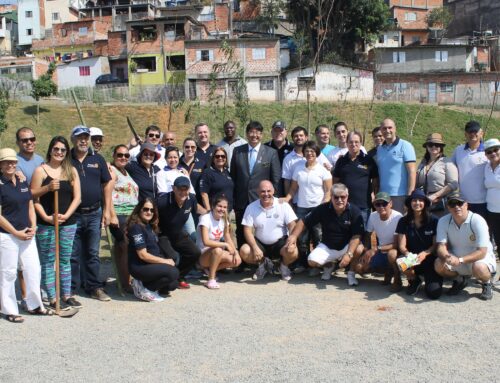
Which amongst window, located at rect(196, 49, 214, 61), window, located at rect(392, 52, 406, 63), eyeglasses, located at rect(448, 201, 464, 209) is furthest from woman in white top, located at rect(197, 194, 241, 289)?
window, located at rect(392, 52, 406, 63)

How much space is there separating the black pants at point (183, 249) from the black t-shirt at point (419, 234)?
264cm

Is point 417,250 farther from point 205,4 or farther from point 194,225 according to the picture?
point 205,4

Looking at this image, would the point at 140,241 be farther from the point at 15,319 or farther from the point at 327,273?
the point at 327,273

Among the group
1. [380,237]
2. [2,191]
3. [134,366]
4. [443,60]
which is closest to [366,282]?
[380,237]

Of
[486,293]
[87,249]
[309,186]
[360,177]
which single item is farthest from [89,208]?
A: [486,293]

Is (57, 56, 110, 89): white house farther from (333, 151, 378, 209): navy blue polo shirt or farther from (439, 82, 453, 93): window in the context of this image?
(333, 151, 378, 209): navy blue polo shirt

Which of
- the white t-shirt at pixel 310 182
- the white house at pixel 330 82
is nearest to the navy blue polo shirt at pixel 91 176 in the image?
the white t-shirt at pixel 310 182

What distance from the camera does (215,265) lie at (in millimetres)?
7359

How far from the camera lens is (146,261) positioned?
265 inches

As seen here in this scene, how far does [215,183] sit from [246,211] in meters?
0.59

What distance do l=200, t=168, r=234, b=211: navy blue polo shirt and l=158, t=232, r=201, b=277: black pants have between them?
31.9 inches

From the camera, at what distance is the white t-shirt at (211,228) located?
24.3 feet

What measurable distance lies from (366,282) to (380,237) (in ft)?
2.12

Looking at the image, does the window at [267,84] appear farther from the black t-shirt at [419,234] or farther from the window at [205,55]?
the black t-shirt at [419,234]
